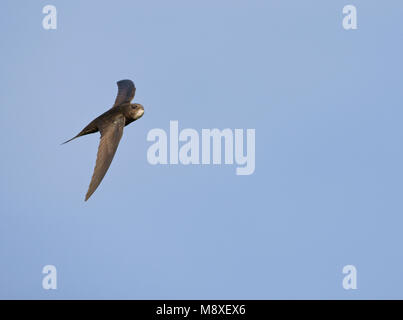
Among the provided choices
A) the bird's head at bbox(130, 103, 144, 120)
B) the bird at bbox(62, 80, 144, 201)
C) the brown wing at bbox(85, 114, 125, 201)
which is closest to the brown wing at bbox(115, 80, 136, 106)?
the bird at bbox(62, 80, 144, 201)

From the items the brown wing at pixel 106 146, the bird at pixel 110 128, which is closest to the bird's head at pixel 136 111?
the bird at pixel 110 128

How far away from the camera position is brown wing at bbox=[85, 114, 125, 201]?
870 cm

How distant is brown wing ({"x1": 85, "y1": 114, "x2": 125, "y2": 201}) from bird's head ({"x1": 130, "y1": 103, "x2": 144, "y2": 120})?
31 centimetres

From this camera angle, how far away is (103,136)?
388 inches

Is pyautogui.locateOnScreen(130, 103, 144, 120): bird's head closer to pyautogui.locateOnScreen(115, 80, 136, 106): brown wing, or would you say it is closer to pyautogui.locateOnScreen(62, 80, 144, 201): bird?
pyautogui.locateOnScreen(62, 80, 144, 201): bird

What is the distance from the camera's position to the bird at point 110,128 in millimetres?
8953

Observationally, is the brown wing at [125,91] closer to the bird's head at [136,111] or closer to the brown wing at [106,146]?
the bird's head at [136,111]

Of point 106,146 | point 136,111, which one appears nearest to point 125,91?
point 136,111

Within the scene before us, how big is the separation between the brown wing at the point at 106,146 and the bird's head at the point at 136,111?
1.01 ft

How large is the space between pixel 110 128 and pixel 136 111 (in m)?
0.91

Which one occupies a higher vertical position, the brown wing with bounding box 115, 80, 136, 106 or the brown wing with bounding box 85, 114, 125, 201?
the brown wing with bounding box 115, 80, 136, 106
